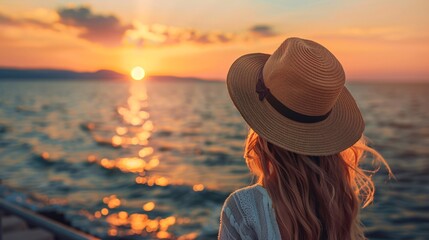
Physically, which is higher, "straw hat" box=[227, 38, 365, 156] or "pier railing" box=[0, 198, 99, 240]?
"pier railing" box=[0, 198, 99, 240]

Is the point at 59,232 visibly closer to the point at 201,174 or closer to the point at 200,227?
the point at 200,227

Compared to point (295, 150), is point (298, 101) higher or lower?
higher

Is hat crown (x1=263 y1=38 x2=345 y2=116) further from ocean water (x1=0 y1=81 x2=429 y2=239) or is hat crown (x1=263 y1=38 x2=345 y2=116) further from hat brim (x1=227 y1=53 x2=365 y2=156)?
ocean water (x1=0 y1=81 x2=429 y2=239)

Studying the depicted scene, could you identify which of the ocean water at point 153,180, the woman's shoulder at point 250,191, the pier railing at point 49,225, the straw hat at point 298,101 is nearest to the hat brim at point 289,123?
the straw hat at point 298,101

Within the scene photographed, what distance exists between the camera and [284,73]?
5.79ft

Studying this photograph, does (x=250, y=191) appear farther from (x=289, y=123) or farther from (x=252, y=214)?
(x=289, y=123)

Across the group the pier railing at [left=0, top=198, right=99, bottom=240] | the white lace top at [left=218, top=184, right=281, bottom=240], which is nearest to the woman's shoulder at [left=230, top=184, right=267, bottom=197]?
the white lace top at [left=218, top=184, right=281, bottom=240]

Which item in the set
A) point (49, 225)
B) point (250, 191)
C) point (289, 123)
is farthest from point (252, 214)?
point (49, 225)

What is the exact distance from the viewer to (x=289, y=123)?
1.74m

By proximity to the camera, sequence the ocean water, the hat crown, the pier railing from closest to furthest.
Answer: the hat crown < the pier railing < the ocean water

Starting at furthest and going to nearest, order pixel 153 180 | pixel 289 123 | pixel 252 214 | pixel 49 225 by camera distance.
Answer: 1. pixel 153 180
2. pixel 49 225
3. pixel 289 123
4. pixel 252 214

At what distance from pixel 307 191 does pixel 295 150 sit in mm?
146

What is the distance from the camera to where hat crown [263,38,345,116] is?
1758mm

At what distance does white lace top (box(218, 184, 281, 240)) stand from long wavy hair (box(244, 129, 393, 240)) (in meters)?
0.03
